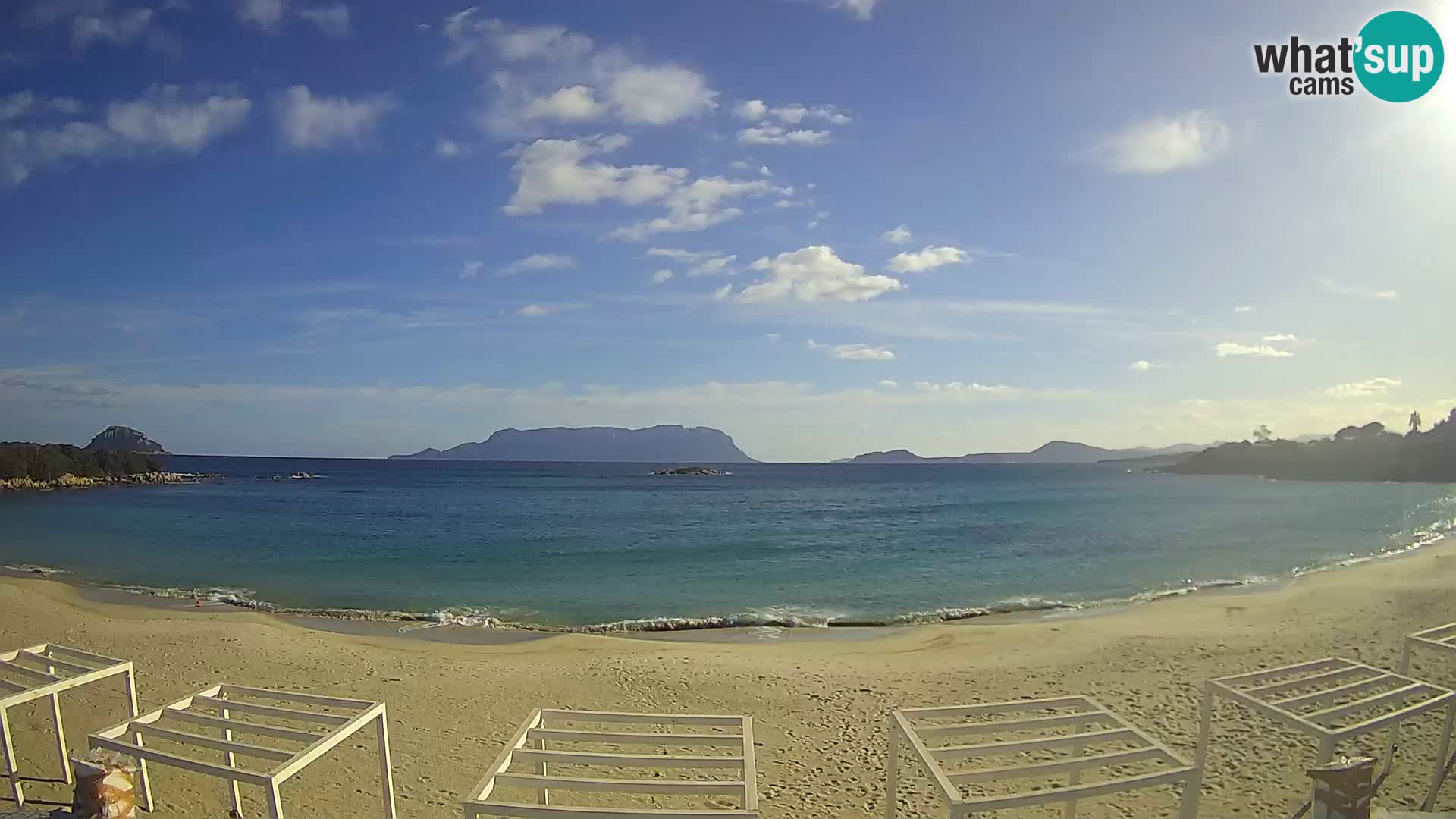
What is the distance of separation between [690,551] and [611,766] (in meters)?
22.7

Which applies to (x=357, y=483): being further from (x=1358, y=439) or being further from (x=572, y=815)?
(x=1358, y=439)

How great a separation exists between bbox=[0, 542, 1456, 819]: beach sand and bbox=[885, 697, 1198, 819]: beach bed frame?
1737 millimetres

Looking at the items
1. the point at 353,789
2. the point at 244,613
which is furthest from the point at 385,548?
the point at 353,789

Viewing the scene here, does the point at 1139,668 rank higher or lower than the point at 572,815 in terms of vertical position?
lower

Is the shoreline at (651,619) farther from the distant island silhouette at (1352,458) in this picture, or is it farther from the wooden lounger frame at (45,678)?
the distant island silhouette at (1352,458)

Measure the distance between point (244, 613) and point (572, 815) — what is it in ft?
51.8

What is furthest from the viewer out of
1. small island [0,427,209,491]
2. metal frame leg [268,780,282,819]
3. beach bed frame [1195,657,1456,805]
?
small island [0,427,209,491]

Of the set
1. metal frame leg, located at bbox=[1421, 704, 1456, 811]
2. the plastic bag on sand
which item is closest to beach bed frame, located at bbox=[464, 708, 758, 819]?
the plastic bag on sand

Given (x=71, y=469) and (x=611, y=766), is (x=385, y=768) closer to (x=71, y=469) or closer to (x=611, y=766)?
(x=611, y=766)

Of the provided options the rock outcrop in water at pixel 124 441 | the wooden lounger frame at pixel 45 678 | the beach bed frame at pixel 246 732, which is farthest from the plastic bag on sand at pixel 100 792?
the rock outcrop in water at pixel 124 441

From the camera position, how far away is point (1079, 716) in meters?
4.69

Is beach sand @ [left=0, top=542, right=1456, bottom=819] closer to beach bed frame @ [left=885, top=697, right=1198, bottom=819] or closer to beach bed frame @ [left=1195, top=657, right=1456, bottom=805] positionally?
beach bed frame @ [left=1195, top=657, right=1456, bottom=805]

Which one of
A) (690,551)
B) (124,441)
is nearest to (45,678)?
(690,551)

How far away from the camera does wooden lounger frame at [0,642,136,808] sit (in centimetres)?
522
